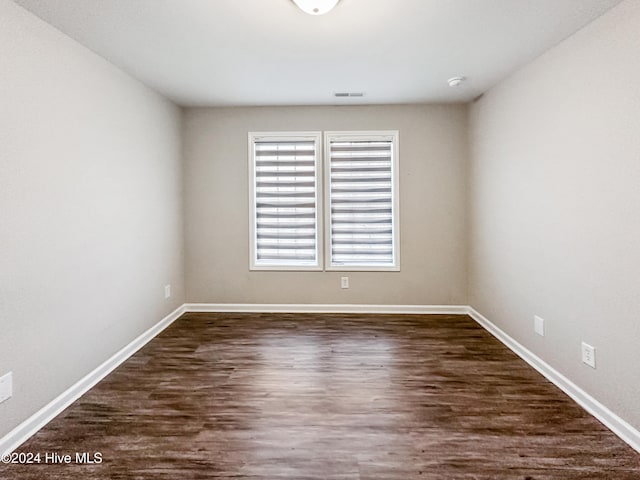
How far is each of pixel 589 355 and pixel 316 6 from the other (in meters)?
2.67

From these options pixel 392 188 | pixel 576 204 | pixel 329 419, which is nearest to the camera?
pixel 329 419

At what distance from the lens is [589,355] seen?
2.36 metres

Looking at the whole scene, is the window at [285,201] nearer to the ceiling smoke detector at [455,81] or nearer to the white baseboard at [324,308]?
the white baseboard at [324,308]

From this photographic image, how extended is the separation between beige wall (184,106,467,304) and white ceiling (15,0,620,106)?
26.3 inches

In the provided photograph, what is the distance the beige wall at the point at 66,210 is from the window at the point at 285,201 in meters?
1.21

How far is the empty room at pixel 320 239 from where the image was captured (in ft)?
6.61

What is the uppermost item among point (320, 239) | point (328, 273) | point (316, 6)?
point (316, 6)

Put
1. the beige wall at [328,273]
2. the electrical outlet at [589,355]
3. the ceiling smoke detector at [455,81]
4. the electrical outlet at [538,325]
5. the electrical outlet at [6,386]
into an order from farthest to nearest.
Result: the beige wall at [328,273] < the ceiling smoke detector at [455,81] < the electrical outlet at [538,325] < the electrical outlet at [589,355] < the electrical outlet at [6,386]

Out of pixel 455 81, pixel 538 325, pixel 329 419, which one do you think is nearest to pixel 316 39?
pixel 455 81

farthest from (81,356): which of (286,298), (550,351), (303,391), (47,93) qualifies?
(550,351)

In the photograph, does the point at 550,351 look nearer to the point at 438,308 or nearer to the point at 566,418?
the point at 566,418

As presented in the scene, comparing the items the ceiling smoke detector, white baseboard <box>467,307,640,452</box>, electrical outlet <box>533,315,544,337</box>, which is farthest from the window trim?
electrical outlet <box>533,315,544,337</box>

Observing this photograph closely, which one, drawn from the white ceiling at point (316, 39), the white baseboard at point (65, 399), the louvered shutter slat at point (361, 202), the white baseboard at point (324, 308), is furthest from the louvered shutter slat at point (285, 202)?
the white baseboard at point (65, 399)

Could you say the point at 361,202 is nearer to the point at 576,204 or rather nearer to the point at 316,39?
the point at 316,39
